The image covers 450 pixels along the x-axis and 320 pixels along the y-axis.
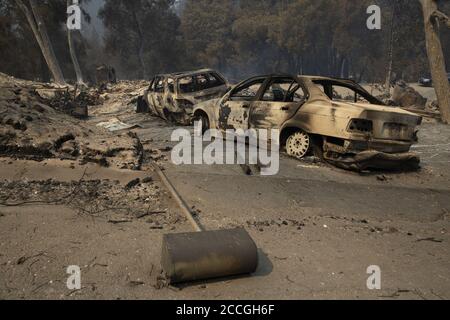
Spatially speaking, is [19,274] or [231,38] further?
[231,38]

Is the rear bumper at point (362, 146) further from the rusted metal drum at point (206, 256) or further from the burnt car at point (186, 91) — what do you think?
the burnt car at point (186, 91)

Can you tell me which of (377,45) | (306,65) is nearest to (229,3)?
(306,65)

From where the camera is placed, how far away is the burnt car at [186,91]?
10953 mm

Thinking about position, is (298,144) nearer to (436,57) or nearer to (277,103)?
(277,103)

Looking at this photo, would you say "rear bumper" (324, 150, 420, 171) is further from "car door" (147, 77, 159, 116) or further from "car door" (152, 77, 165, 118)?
"car door" (147, 77, 159, 116)

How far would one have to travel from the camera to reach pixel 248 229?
4520 millimetres

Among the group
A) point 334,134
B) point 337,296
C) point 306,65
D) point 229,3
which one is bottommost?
point 337,296

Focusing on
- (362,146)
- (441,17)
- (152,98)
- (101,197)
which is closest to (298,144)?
(362,146)

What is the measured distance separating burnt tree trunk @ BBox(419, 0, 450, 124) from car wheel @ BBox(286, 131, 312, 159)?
27.2 ft

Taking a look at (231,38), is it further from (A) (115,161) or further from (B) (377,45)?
(A) (115,161)

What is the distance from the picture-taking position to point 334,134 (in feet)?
20.8

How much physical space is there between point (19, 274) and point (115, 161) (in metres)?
3.06

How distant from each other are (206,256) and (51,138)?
4.36 metres

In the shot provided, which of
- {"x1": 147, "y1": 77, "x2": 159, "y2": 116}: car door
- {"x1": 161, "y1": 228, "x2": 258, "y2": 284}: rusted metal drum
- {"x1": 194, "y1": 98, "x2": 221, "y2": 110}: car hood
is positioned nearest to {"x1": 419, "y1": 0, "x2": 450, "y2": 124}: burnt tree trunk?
{"x1": 194, "y1": 98, "x2": 221, "y2": 110}: car hood
